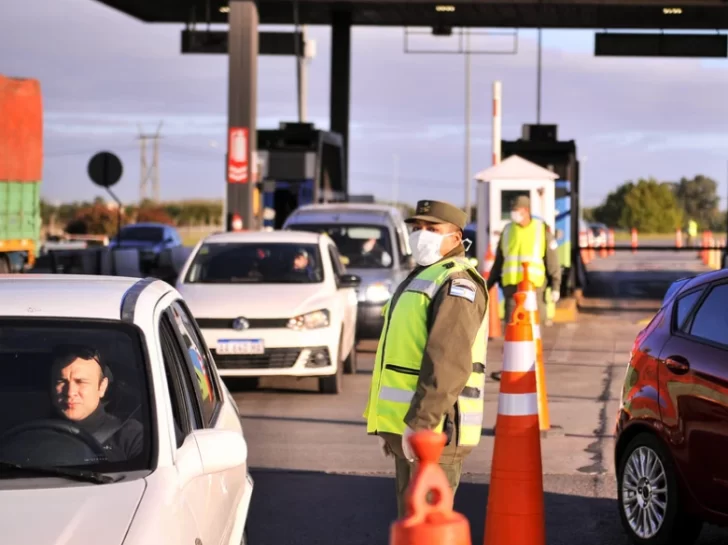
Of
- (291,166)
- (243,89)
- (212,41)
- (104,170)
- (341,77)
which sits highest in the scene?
(212,41)

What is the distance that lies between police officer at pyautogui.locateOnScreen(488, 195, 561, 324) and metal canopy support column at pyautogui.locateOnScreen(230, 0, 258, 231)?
10.7 meters

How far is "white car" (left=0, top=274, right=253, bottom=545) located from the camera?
14.3ft

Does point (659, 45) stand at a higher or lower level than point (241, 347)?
higher

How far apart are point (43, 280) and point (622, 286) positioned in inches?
1073

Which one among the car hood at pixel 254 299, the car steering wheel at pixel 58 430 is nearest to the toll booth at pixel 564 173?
the car hood at pixel 254 299

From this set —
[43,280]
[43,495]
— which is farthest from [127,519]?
[43,280]

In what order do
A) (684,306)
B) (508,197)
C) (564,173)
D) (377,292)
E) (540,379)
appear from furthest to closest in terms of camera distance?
(564,173) < (508,197) < (377,292) < (540,379) < (684,306)

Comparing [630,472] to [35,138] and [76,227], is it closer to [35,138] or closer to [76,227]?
[35,138]

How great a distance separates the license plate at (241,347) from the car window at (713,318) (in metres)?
6.53

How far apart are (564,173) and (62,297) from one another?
21.8m

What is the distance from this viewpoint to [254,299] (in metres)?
13.5

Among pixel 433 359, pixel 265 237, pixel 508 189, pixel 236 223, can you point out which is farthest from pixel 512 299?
pixel 433 359

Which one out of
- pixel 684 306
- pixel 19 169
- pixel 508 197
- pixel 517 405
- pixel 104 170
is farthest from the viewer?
pixel 104 170

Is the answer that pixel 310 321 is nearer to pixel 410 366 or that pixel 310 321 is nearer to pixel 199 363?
pixel 199 363
